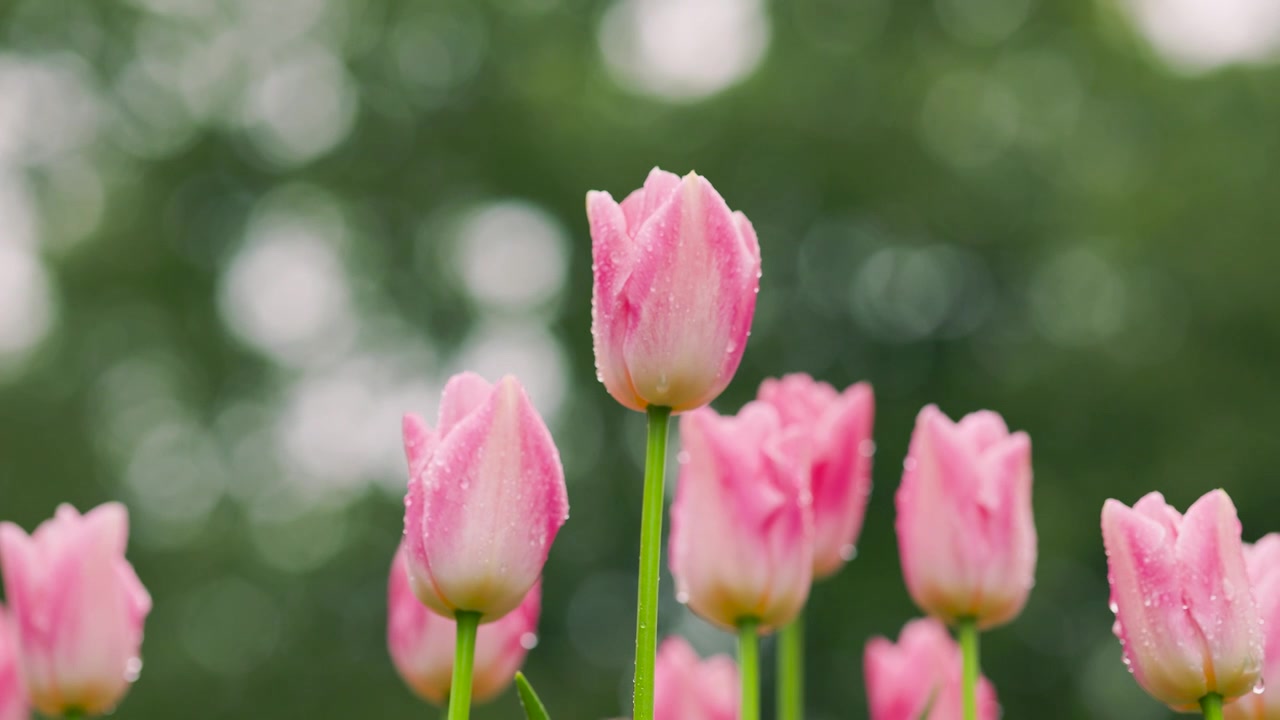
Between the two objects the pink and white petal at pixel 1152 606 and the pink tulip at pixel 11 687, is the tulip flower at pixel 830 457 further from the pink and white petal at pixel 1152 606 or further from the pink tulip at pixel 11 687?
the pink tulip at pixel 11 687

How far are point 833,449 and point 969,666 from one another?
0.78 feet

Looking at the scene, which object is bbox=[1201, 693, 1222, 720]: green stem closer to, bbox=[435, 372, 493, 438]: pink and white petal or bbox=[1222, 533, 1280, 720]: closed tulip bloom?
bbox=[1222, 533, 1280, 720]: closed tulip bloom

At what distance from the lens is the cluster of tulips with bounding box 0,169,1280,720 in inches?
33.1

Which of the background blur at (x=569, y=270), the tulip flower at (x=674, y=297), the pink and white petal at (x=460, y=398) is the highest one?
the background blur at (x=569, y=270)

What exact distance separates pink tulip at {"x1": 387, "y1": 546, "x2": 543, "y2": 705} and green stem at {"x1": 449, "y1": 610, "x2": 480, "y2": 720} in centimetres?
27

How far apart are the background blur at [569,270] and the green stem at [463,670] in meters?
8.01

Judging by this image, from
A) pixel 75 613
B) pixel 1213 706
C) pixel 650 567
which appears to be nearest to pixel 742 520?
pixel 650 567

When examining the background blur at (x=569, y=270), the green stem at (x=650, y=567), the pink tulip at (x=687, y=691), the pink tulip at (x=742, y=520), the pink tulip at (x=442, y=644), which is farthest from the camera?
the background blur at (x=569, y=270)

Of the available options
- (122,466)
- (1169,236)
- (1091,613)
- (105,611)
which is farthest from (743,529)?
(122,466)

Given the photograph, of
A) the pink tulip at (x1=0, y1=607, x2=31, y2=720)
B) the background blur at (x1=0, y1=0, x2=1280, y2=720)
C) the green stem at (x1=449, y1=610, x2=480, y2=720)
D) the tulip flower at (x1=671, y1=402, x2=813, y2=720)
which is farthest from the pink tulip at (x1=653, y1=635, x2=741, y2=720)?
the background blur at (x1=0, y1=0, x2=1280, y2=720)

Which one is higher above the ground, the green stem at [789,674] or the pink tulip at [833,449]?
the pink tulip at [833,449]

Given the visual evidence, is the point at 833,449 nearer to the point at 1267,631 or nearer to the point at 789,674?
the point at 789,674

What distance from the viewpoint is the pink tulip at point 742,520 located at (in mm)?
1004

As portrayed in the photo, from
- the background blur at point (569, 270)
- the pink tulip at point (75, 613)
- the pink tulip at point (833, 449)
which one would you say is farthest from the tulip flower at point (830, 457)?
the background blur at point (569, 270)
